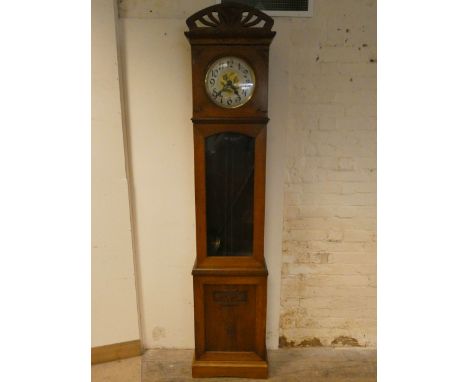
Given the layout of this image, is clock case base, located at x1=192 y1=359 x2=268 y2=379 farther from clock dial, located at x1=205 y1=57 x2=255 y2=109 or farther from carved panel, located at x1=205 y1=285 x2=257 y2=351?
clock dial, located at x1=205 y1=57 x2=255 y2=109

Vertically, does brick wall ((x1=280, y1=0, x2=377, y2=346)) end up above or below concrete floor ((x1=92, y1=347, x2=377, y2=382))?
above

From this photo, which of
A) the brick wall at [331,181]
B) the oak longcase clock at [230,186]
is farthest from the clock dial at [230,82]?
the brick wall at [331,181]

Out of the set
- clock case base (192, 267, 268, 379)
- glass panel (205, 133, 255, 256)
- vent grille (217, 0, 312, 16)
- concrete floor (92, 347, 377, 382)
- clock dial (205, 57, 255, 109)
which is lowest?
concrete floor (92, 347, 377, 382)

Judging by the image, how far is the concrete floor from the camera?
176cm

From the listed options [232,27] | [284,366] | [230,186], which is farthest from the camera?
[284,366]

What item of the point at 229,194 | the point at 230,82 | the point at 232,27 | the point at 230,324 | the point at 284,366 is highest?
the point at 232,27

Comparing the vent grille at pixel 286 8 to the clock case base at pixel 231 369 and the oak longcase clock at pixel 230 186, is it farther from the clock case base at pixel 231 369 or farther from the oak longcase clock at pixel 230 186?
the clock case base at pixel 231 369

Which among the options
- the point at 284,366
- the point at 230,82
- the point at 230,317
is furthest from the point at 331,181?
the point at 284,366

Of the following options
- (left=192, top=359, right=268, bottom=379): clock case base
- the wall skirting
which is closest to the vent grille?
(left=192, top=359, right=268, bottom=379): clock case base

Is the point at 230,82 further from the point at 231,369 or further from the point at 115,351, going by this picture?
the point at 115,351

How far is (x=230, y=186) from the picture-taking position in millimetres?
1710

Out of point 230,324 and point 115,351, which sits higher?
point 230,324

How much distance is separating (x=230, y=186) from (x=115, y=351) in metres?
1.05

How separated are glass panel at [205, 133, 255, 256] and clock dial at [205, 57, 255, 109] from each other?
0.16 meters
